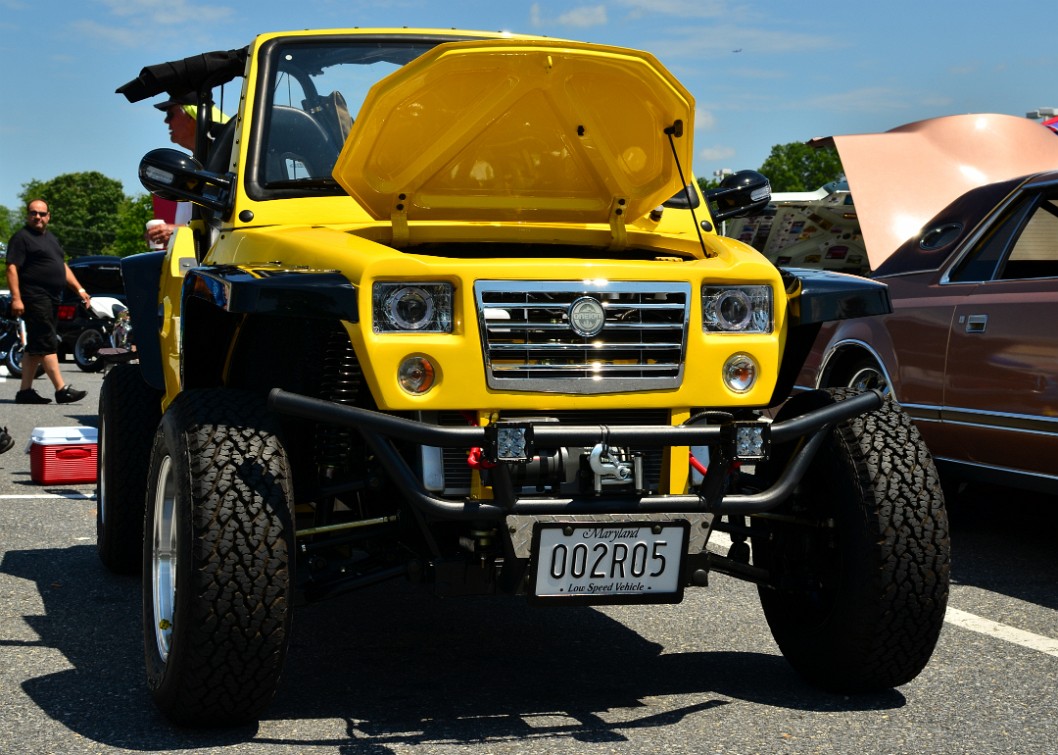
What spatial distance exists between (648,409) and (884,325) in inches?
144

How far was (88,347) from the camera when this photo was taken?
2138 cm

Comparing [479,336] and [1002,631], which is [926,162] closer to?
[1002,631]

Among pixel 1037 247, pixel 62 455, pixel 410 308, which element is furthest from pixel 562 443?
pixel 62 455

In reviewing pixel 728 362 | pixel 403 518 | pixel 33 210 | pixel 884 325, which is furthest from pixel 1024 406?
pixel 33 210

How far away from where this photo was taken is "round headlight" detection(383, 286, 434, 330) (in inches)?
158

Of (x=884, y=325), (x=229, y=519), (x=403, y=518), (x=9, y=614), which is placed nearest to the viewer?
(x=229, y=519)

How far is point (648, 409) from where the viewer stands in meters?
4.27

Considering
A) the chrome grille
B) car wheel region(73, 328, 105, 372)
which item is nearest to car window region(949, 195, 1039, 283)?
the chrome grille

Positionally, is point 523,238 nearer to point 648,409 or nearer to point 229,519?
point 648,409

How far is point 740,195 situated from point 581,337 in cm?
168

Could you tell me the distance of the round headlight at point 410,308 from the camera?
401 cm

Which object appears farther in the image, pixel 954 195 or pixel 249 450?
pixel 954 195

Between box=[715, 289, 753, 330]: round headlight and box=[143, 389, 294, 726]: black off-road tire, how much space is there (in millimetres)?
1308

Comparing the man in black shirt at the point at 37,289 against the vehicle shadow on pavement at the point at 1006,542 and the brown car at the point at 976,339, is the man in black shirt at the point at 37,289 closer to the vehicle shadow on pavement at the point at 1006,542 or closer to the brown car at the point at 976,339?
the brown car at the point at 976,339
